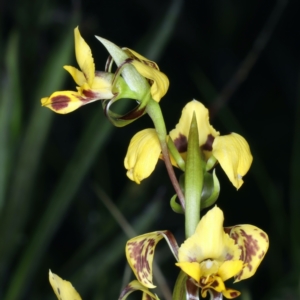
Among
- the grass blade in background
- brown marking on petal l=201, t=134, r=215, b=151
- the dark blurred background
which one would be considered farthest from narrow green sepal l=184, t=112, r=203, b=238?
the grass blade in background

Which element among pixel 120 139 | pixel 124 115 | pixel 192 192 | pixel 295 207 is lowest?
pixel 295 207

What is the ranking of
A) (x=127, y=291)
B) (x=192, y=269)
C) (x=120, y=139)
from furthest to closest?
(x=120, y=139), (x=127, y=291), (x=192, y=269)

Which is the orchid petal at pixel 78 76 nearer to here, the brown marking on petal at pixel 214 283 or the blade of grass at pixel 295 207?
the brown marking on petal at pixel 214 283

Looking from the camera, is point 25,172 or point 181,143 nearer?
point 181,143

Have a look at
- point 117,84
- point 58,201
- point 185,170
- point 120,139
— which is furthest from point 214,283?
point 120,139

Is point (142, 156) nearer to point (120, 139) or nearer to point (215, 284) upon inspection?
point (215, 284)

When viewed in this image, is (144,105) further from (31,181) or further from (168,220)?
(168,220)

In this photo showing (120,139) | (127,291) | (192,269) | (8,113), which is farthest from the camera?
(120,139)
